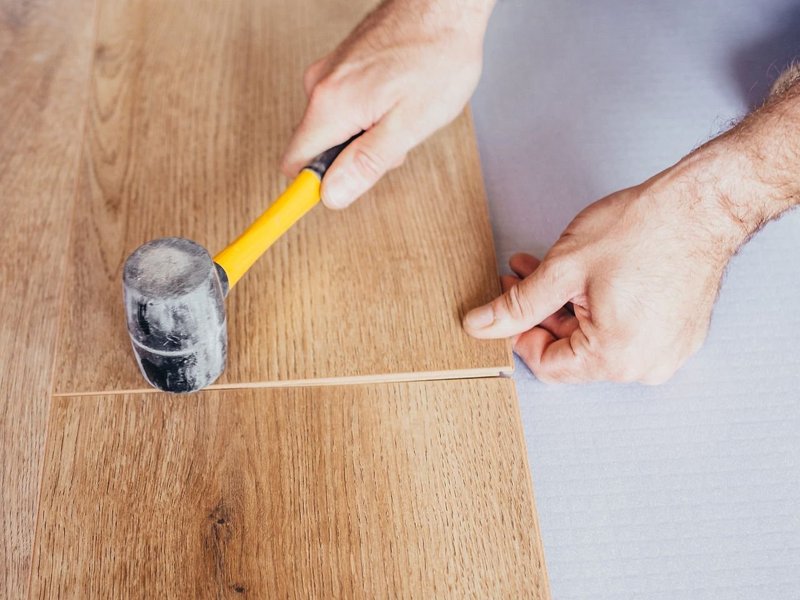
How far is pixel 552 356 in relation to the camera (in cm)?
104

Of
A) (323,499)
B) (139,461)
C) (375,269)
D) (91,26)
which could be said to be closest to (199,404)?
(139,461)

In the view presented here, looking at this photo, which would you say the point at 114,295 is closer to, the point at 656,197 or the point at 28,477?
the point at 28,477

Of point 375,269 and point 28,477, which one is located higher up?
point 375,269

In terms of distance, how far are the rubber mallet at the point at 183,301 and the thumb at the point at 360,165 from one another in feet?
0.27

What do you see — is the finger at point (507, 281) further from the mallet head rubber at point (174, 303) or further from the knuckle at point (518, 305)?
the mallet head rubber at point (174, 303)

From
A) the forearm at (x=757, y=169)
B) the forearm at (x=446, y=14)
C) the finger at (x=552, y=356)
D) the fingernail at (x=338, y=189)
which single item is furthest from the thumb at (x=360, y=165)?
the forearm at (x=757, y=169)

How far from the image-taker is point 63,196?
111 centimetres

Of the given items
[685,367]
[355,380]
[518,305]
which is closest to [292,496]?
[355,380]

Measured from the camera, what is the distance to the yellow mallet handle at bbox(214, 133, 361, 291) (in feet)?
2.87

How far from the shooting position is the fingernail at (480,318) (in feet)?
3.24

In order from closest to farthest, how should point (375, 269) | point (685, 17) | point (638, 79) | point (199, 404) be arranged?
point (199, 404)
point (375, 269)
point (638, 79)
point (685, 17)

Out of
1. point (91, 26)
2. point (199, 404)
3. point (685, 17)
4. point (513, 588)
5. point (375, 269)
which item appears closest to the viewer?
point (513, 588)

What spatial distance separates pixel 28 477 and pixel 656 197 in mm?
906

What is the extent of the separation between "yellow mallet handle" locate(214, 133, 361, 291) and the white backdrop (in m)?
0.37
